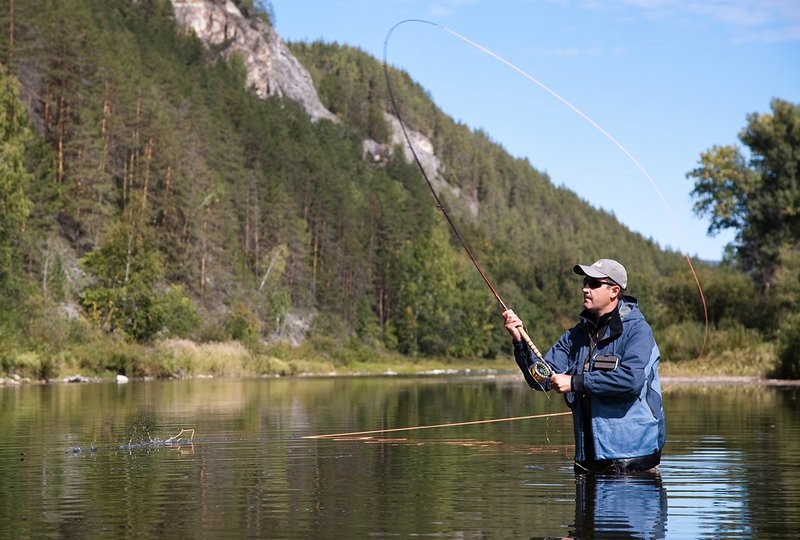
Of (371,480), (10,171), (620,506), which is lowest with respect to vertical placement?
(371,480)

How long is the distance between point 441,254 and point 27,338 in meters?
86.0

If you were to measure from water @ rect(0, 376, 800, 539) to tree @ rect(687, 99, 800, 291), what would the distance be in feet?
138

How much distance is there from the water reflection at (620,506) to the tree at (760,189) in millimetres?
54653

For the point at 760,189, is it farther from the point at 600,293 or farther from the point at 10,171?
the point at 600,293

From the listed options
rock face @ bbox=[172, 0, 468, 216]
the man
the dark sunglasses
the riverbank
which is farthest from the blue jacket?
rock face @ bbox=[172, 0, 468, 216]

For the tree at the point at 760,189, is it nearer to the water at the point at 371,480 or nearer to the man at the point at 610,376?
the water at the point at 371,480

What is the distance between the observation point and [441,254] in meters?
136

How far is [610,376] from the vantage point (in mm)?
11352

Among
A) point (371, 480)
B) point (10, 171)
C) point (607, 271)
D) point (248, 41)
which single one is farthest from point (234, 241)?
point (607, 271)

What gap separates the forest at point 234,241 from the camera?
58.2 metres

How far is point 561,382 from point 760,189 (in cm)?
5948

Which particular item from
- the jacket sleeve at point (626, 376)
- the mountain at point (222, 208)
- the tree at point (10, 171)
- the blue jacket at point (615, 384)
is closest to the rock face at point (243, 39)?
the mountain at point (222, 208)

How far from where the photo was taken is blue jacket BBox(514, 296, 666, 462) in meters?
11.4

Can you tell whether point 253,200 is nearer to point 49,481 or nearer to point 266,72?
point 266,72
